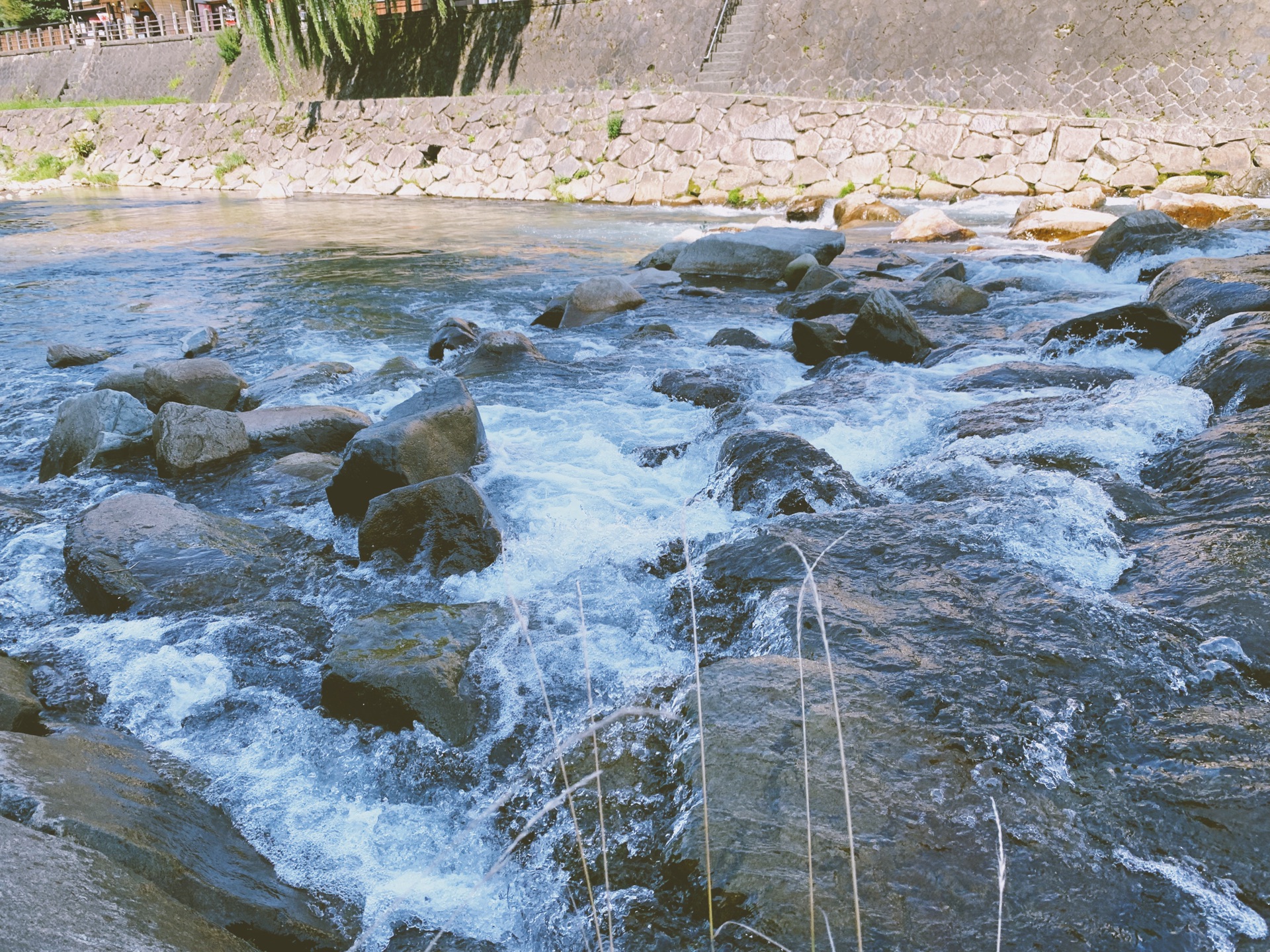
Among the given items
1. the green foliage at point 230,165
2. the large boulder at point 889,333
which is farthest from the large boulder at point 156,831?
the green foliage at point 230,165

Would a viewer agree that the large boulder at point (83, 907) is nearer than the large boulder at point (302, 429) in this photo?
Yes

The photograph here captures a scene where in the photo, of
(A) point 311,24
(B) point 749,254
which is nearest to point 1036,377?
(B) point 749,254

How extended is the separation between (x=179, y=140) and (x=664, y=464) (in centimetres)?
2480

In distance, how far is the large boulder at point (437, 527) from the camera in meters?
3.35

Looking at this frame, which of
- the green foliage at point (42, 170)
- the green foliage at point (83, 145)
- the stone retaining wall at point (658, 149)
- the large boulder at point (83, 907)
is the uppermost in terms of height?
the large boulder at point (83, 907)

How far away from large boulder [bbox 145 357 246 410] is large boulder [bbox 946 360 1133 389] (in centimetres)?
432

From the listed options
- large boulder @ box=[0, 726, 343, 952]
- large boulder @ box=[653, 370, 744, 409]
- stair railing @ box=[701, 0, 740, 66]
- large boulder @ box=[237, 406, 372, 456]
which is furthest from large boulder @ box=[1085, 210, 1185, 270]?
stair railing @ box=[701, 0, 740, 66]

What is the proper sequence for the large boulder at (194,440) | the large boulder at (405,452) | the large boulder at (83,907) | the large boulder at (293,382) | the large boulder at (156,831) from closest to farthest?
the large boulder at (83,907) < the large boulder at (156,831) < the large boulder at (405,452) < the large boulder at (194,440) < the large boulder at (293,382)

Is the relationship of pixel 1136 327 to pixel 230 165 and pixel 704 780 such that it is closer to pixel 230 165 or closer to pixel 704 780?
pixel 704 780

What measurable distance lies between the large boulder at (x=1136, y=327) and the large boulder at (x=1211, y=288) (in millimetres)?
142

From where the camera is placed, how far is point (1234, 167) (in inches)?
477

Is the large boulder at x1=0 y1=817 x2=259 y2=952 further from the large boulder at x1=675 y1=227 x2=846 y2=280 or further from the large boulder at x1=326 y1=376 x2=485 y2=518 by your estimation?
the large boulder at x1=675 y1=227 x2=846 y2=280

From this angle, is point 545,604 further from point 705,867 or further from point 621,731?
point 705,867

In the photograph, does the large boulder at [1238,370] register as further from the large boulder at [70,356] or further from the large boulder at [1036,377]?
the large boulder at [70,356]
